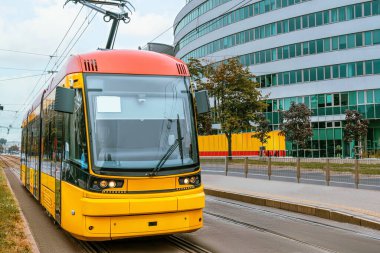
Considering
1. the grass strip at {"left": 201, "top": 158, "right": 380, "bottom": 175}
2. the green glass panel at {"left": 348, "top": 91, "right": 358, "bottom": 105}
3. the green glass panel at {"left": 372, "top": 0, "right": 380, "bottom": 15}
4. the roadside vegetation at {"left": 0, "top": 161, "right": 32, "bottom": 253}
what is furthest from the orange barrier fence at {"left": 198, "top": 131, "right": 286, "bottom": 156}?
the roadside vegetation at {"left": 0, "top": 161, "right": 32, "bottom": 253}

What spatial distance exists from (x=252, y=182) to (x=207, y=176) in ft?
14.6

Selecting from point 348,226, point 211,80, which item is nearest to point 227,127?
point 211,80

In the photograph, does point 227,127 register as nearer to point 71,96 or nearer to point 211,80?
point 211,80

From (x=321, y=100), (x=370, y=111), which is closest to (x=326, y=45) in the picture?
(x=321, y=100)

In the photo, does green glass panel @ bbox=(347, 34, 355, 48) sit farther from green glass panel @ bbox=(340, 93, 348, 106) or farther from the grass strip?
the grass strip

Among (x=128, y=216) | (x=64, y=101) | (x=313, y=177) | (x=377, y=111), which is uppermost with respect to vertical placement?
A: (x=377, y=111)

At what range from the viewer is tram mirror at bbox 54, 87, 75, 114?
7451mm

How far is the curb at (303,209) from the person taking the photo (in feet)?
32.7

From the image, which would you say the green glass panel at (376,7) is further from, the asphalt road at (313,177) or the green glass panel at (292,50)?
the asphalt road at (313,177)

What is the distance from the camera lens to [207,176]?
23000 millimetres

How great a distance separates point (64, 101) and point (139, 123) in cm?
128

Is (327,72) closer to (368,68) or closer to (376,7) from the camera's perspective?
(368,68)

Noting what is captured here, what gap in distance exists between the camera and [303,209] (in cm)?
1191

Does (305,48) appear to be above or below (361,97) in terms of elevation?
above
